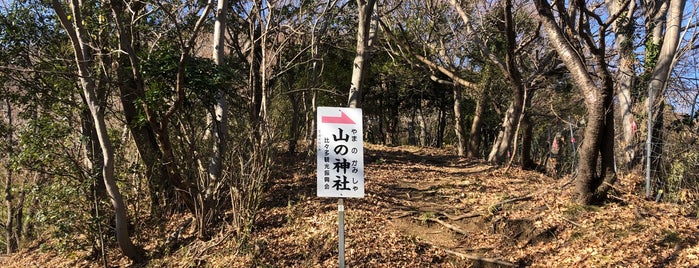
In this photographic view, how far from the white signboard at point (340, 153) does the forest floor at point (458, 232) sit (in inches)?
66.3

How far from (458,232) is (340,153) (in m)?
2.89

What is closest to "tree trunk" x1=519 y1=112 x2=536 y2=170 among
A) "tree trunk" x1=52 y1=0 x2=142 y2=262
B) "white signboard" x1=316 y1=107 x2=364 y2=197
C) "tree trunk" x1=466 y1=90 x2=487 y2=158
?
"tree trunk" x1=466 y1=90 x2=487 y2=158

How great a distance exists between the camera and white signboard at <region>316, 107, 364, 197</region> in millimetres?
4402

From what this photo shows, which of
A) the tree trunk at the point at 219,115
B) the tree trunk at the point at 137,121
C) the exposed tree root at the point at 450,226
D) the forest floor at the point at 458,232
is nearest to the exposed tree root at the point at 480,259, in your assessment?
the forest floor at the point at 458,232

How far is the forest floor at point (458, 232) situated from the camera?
211 inches

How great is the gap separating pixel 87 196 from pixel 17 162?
0.98 metres

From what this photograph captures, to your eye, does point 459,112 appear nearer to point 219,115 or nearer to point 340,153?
point 219,115

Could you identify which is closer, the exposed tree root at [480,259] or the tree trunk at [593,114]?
the exposed tree root at [480,259]

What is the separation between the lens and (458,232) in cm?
654

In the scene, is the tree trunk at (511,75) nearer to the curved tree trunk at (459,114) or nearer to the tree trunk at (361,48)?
the tree trunk at (361,48)

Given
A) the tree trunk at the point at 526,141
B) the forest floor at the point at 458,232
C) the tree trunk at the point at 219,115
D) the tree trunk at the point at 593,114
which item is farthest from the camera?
the tree trunk at the point at 526,141

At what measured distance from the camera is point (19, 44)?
6551 mm

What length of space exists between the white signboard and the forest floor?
1.68 m

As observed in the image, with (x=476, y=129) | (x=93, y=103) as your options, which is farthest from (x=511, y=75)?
(x=93, y=103)
